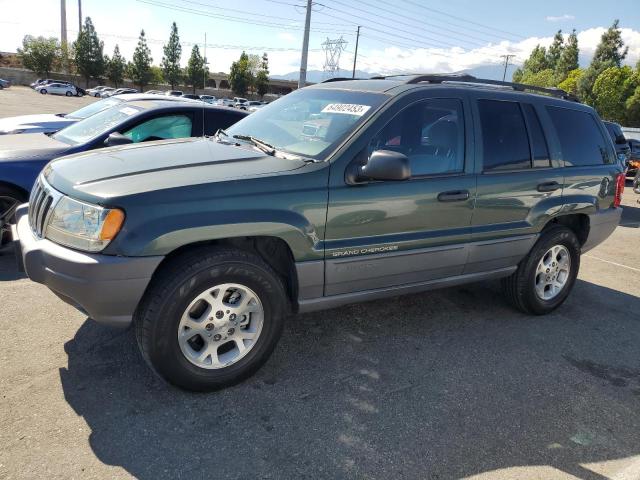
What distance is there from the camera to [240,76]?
78688mm

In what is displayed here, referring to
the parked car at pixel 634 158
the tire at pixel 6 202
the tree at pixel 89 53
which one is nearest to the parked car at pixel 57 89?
the tree at pixel 89 53

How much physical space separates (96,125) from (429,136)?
411 centimetres

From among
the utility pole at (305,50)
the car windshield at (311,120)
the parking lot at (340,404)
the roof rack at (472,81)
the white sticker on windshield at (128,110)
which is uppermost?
the utility pole at (305,50)

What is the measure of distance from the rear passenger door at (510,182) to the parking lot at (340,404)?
0.73m

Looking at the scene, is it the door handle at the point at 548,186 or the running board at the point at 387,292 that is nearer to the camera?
the running board at the point at 387,292

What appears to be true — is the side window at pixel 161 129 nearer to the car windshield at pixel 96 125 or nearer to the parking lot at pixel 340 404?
the car windshield at pixel 96 125

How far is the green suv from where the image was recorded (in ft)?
8.72

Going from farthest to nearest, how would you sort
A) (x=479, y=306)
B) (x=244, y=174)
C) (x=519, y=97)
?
(x=479, y=306) → (x=519, y=97) → (x=244, y=174)

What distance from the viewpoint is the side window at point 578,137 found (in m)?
4.48

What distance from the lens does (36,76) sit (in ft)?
224

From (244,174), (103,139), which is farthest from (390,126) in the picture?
(103,139)

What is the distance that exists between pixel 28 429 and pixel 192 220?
1350 mm

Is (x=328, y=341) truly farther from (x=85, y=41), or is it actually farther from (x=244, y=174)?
(x=85, y=41)

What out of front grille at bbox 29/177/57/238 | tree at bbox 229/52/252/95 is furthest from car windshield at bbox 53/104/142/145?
tree at bbox 229/52/252/95
